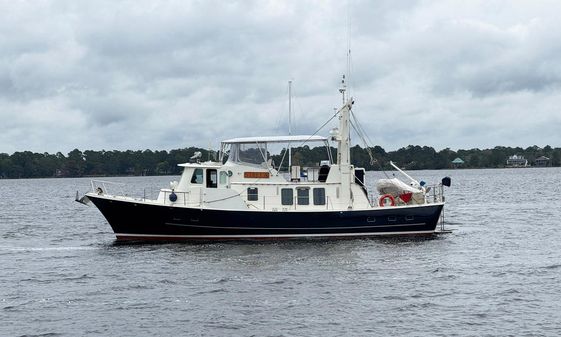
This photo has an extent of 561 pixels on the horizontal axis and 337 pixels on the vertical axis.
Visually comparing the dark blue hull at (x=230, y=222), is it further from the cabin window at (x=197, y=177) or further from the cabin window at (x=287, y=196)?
the cabin window at (x=197, y=177)

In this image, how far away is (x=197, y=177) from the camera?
1442 inches

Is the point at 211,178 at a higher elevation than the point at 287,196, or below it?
higher

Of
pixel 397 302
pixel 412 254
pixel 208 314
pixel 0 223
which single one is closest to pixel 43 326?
pixel 208 314

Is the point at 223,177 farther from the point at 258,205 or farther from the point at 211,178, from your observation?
the point at 258,205

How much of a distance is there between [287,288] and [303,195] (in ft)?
36.2

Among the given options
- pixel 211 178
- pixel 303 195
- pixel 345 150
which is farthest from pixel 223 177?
pixel 345 150

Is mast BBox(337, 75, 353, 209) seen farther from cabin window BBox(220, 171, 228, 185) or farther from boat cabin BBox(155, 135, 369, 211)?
cabin window BBox(220, 171, 228, 185)

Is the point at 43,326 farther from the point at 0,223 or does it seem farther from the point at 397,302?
the point at 0,223

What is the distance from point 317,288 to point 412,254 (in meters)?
8.34

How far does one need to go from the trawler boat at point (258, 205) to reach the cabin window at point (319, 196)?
5cm

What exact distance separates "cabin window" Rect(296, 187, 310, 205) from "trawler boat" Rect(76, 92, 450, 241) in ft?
0.16

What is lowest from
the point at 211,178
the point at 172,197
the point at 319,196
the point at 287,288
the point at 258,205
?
the point at 287,288

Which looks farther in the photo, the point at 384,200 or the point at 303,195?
the point at 384,200

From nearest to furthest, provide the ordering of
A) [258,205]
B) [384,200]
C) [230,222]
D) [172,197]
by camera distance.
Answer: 1. [172,197]
2. [230,222]
3. [258,205]
4. [384,200]
